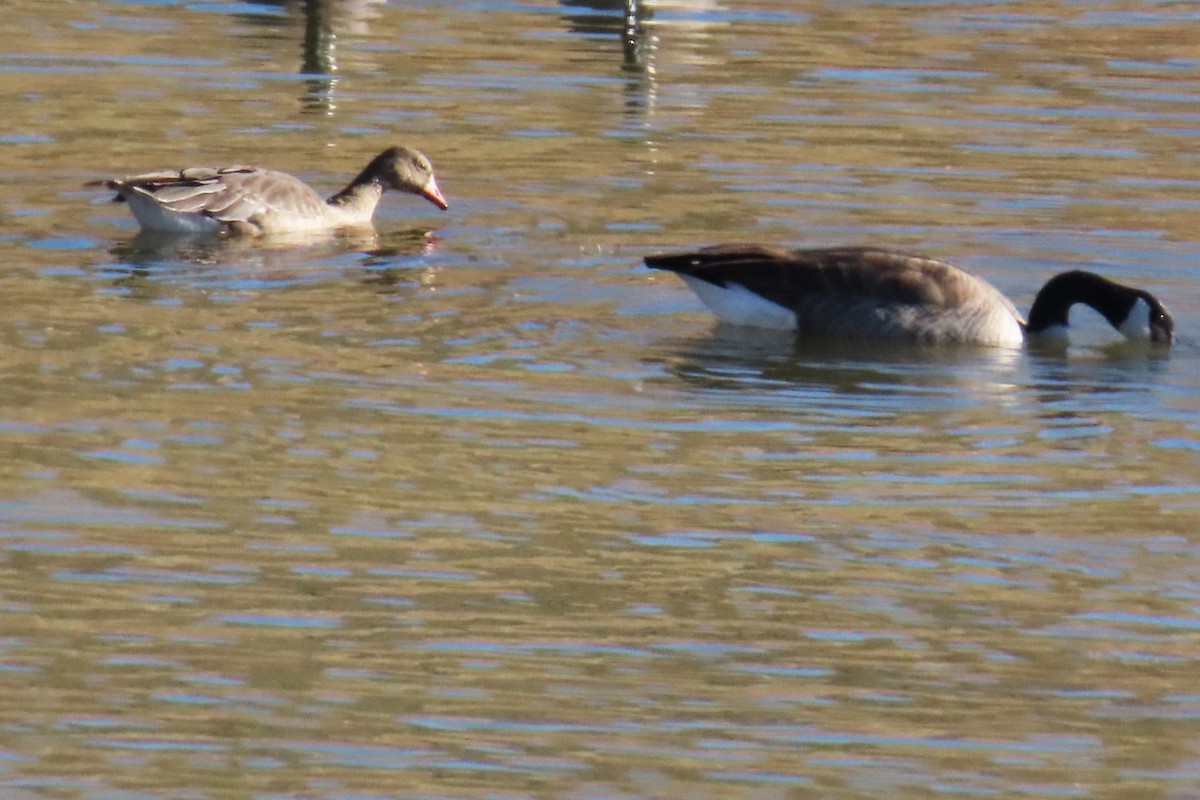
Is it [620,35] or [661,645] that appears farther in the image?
[620,35]

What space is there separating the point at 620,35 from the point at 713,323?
11.0m

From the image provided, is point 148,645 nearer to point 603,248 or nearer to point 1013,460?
point 1013,460

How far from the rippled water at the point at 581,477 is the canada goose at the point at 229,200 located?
0.81 ft

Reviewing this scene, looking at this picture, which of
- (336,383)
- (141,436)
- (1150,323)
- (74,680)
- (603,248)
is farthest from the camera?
(603,248)

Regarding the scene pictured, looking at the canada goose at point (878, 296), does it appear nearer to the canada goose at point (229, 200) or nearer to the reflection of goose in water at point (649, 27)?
the canada goose at point (229, 200)

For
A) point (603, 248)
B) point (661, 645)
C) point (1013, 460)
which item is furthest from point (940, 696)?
point (603, 248)

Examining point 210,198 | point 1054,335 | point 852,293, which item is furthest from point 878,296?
point 210,198

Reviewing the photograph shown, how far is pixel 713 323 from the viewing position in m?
14.2

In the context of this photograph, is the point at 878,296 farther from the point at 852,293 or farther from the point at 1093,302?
the point at 1093,302

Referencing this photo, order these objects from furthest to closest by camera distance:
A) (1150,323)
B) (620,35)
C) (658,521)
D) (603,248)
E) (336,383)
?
(620,35), (603,248), (1150,323), (336,383), (658,521)

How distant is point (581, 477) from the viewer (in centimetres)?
1033

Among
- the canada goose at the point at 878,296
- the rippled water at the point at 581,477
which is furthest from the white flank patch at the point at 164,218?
the canada goose at the point at 878,296

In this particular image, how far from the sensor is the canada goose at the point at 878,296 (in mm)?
13531

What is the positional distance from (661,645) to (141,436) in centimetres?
331
